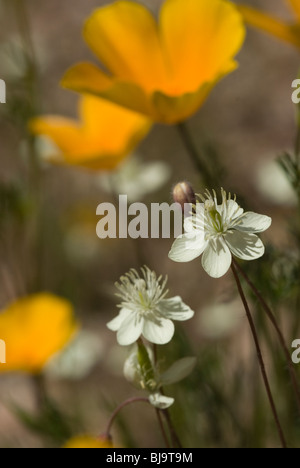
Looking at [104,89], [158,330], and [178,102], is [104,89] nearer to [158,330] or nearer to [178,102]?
[178,102]

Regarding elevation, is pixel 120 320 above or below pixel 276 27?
below

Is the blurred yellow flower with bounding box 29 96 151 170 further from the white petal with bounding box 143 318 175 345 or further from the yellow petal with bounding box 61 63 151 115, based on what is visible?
the white petal with bounding box 143 318 175 345

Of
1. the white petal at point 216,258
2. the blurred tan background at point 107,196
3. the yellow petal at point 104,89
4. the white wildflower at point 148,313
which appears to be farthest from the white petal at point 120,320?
the blurred tan background at point 107,196

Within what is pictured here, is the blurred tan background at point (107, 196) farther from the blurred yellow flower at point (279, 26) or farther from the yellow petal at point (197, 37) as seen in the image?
the blurred yellow flower at point (279, 26)

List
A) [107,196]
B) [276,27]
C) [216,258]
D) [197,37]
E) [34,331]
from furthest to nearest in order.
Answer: [107,196], [34,331], [197,37], [276,27], [216,258]

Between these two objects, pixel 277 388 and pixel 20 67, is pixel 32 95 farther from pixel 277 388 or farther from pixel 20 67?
pixel 277 388

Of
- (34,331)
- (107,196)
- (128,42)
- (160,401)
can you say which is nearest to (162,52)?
(128,42)
